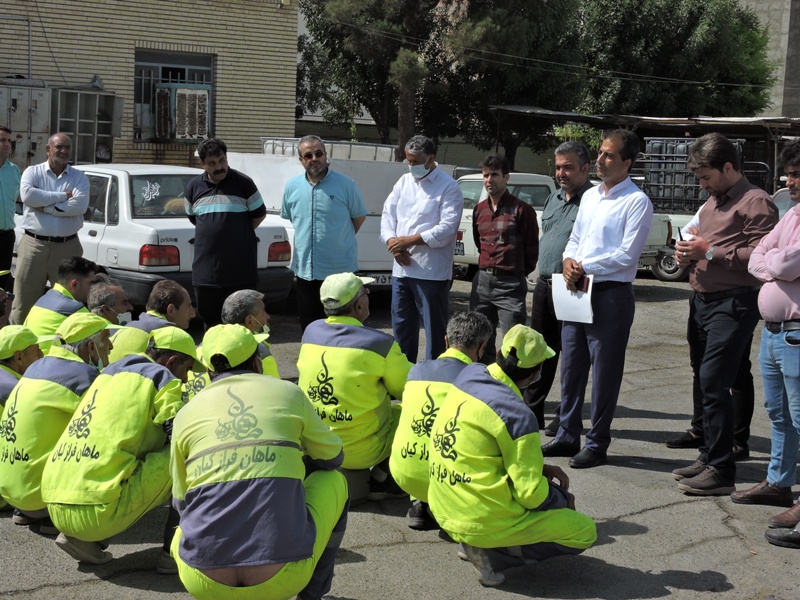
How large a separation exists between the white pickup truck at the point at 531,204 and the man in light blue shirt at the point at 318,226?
292 inches

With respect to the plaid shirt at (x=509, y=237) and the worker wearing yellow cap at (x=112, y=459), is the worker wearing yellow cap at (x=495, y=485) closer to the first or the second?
the worker wearing yellow cap at (x=112, y=459)

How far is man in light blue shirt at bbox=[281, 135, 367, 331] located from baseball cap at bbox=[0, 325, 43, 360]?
Answer: 2645 mm

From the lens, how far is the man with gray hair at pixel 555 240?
714 cm

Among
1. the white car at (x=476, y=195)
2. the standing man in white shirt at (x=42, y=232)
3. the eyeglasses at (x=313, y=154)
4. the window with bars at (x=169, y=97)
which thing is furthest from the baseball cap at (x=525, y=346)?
the window with bars at (x=169, y=97)

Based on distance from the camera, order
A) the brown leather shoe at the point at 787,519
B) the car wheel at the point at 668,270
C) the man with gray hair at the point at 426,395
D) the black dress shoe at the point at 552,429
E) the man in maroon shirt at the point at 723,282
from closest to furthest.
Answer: the man with gray hair at the point at 426,395, the brown leather shoe at the point at 787,519, the man in maroon shirt at the point at 723,282, the black dress shoe at the point at 552,429, the car wheel at the point at 668,270

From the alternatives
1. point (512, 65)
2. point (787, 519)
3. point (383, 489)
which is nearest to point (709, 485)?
point (787, 519)

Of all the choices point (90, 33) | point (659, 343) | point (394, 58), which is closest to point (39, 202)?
point (659, 343)

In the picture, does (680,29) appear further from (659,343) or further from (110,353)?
(110,353)

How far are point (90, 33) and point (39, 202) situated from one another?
36.6ft

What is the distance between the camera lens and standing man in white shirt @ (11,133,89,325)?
889cm

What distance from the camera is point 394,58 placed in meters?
30.3

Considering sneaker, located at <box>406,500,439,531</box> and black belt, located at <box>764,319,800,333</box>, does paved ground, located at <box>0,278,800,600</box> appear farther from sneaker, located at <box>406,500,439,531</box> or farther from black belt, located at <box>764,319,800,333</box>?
black belt, located at <box>764,319,800,333</box>

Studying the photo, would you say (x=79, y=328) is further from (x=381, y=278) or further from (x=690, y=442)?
(x=381, y=278)

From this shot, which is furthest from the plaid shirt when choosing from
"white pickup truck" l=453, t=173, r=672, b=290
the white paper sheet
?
"white pickup truck" l=453, t=173, r=672, b=290
